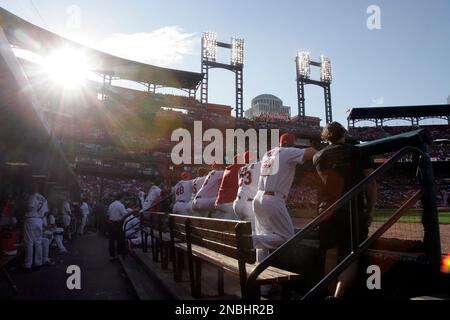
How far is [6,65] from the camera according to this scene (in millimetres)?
4129

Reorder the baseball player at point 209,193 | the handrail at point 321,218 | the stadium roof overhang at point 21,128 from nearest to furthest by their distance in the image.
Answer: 1. the handrail at point 321,218
2. the stadium roof overhang at point 21,128
3. the baseball player at point 209,193

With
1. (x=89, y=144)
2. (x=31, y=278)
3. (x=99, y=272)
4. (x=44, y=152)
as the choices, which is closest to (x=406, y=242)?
(x=99, y=272)

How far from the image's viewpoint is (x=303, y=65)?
158 feet

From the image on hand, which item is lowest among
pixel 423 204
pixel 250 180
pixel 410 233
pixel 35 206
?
pixel 410 233

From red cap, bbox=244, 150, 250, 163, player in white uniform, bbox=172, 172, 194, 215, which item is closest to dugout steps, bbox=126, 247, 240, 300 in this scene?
player in white uniform, bbox=172, 172, 194, 215

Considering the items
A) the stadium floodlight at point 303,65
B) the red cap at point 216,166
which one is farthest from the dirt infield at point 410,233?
the stadium floodlight at point 303,65

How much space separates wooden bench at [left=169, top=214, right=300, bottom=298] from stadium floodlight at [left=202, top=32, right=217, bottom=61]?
41302mm

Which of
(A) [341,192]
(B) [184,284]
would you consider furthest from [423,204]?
(B) [184,284]

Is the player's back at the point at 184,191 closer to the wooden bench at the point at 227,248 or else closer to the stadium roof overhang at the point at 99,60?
the wooden bench at the point at 227,248

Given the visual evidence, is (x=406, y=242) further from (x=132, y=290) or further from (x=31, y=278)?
(x=31, y=278)

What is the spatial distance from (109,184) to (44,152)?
25941mm

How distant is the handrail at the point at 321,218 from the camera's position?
2109 millimetres

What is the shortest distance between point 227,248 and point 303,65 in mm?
48670

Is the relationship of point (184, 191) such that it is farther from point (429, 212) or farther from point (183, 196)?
point (429, 212)
